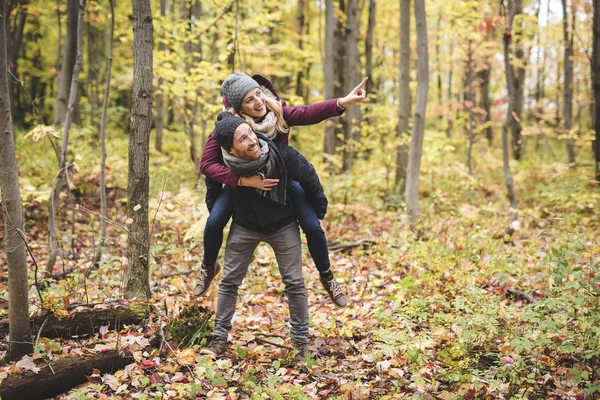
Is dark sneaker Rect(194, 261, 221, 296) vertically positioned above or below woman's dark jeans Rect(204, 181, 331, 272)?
below

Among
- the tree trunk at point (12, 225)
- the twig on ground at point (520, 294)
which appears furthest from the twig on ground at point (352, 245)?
the tree trunk at point (12, 225)

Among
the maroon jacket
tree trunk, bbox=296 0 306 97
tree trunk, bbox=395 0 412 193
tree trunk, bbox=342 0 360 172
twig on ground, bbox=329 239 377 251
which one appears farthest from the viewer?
tree trunk, bbox=296 0 306 97

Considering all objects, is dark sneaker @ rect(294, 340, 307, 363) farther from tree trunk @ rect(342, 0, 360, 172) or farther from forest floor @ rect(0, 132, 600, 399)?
tree trunk @ rect(342, 0, 360, 172)

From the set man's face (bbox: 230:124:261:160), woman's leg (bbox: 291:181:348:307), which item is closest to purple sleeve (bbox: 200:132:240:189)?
man's face (bbox: 230:124:261:160)

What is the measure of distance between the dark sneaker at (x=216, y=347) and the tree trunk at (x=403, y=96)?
7160 millimetres

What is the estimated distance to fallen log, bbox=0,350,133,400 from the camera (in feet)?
9.24

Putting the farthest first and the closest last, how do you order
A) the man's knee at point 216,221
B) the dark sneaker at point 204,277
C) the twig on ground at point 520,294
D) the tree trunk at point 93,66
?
the tree trunk at point 93,66, the twig on ground at point 520,294, the dark sneaker at point 204,277, the man's knee at point 216,221

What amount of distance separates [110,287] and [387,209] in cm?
650

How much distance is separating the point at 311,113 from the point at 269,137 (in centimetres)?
40

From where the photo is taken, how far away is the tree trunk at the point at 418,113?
271 inches

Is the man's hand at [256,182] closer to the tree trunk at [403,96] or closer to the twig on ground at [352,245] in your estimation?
the twig on ground at [352,245]

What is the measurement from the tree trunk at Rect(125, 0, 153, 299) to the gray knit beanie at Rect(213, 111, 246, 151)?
1.11 meters

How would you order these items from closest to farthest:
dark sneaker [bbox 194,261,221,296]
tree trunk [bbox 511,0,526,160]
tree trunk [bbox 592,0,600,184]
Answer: dark sneaker [bbox 194,261,221,296] → tree trunk [bbox 592,0,600,184] → tree trunk [bbox 511,0,526,160]

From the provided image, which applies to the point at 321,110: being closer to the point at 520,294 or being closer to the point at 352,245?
the point at 520,294
